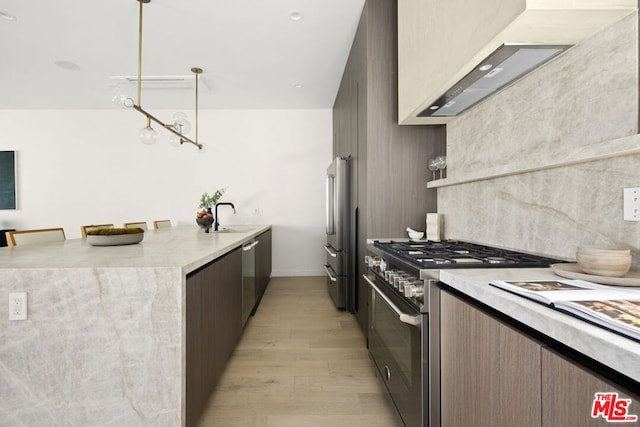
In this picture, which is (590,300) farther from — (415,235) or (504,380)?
(415,235)

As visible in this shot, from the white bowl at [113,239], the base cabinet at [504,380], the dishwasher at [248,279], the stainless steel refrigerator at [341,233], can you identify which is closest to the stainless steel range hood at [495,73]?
the base cabinet at [504,380]

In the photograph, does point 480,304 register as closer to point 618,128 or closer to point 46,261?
point 618,128

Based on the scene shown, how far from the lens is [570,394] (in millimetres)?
544

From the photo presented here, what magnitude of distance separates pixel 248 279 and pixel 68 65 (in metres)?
3.26

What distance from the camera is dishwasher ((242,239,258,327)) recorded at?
2.41m

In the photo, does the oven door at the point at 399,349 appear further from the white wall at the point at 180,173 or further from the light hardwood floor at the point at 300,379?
the white wall at the point at 180,173

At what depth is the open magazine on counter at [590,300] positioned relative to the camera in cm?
50

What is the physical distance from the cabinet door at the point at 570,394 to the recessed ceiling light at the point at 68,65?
4687 millimetres

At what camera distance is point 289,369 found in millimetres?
1957

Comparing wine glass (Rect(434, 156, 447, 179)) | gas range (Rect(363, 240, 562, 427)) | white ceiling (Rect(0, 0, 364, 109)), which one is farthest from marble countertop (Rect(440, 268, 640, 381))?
white ceiling (Rect(0, 0, 364, 109))

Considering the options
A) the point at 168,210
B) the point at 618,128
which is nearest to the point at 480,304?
the point at 618,128

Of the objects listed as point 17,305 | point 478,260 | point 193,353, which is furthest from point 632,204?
point 17,305

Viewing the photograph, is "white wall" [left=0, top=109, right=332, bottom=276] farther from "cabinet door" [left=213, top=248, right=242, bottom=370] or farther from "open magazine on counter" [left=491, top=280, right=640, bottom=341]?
"open magazine on counter" [left=491, top=280, right=640, bottom=341]

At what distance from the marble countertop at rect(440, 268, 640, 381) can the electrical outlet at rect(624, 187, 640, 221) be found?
0.91ft
